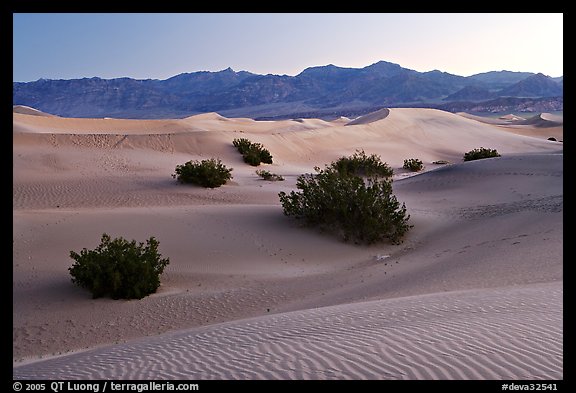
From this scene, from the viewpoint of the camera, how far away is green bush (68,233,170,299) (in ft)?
33.4

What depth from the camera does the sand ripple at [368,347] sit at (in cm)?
459

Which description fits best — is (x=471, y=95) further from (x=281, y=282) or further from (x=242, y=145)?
(x=281, y=282)

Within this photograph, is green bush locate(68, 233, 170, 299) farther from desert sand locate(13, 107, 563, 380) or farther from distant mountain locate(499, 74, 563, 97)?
distant mountain locate(499, 74, 563, 97)

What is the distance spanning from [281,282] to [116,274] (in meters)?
3.23

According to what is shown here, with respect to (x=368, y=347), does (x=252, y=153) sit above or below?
above

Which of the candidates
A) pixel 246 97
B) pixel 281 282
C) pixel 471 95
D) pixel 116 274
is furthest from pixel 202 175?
pixel 246 97

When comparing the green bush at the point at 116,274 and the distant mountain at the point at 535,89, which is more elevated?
the distant mountain at the point at 535,89

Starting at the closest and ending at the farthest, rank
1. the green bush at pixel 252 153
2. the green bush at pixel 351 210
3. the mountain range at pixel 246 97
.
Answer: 1. the green bush at pixel 351 210
2. the green bush at pixel 252 153
3. the mountain range at pixel 246 97

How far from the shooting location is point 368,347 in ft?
17.1

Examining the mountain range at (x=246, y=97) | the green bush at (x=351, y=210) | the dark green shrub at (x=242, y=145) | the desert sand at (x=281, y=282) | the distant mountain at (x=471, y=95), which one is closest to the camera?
the desert sand at (x=281, y=282)

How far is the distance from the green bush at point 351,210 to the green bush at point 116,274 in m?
5.56

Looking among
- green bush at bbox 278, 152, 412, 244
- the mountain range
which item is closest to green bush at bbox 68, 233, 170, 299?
green bush at bbox 278, 152, 412, 244

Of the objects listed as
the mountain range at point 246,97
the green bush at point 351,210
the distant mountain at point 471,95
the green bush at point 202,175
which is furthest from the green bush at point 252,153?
the distant mountain at point 471,95

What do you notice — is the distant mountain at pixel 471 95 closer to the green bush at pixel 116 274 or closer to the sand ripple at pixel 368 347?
the green bush at pixel 116 274
